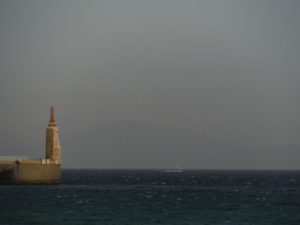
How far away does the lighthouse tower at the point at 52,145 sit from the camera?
3743 inches

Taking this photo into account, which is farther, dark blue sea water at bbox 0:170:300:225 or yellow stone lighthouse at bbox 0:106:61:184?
yellow stone lighthouse at bbox 0:106:61:184

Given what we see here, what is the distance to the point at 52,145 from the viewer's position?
9531cm

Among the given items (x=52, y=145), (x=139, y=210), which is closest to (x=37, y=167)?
(x=52, y=145)

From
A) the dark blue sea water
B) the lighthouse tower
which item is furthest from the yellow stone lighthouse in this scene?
the dark blue sea water

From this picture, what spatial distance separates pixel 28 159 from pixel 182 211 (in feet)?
122

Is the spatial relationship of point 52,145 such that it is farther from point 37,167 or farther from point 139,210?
point 139,210

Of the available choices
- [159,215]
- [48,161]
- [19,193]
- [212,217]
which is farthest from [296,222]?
[48,161]

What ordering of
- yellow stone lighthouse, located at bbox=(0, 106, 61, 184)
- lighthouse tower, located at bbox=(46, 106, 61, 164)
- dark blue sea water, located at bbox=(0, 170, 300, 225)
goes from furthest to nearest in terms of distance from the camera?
lighthouse tower, located at bbox=(46, 106, 61, 164) < yellow stone lighthouse, located at bbox=(0, 106, 61, 184) < dark blue sea water, located at bbox=(0, 170, 300, 225)

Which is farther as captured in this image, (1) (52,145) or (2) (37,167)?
(1) (52,145)

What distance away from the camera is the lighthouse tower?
3743 inches

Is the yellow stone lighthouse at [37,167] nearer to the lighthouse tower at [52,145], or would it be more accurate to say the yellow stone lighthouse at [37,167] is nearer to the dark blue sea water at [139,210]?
the lighthouse tower at [52,145]

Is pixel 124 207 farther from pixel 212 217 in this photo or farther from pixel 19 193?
pixel 19 193

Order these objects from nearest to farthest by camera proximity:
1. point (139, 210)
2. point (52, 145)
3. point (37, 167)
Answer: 1. point (139, 210)
2. point (37, 167)
3. point (52, 145)

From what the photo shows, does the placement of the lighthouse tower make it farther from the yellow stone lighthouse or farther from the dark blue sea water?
the dark blue sea water
